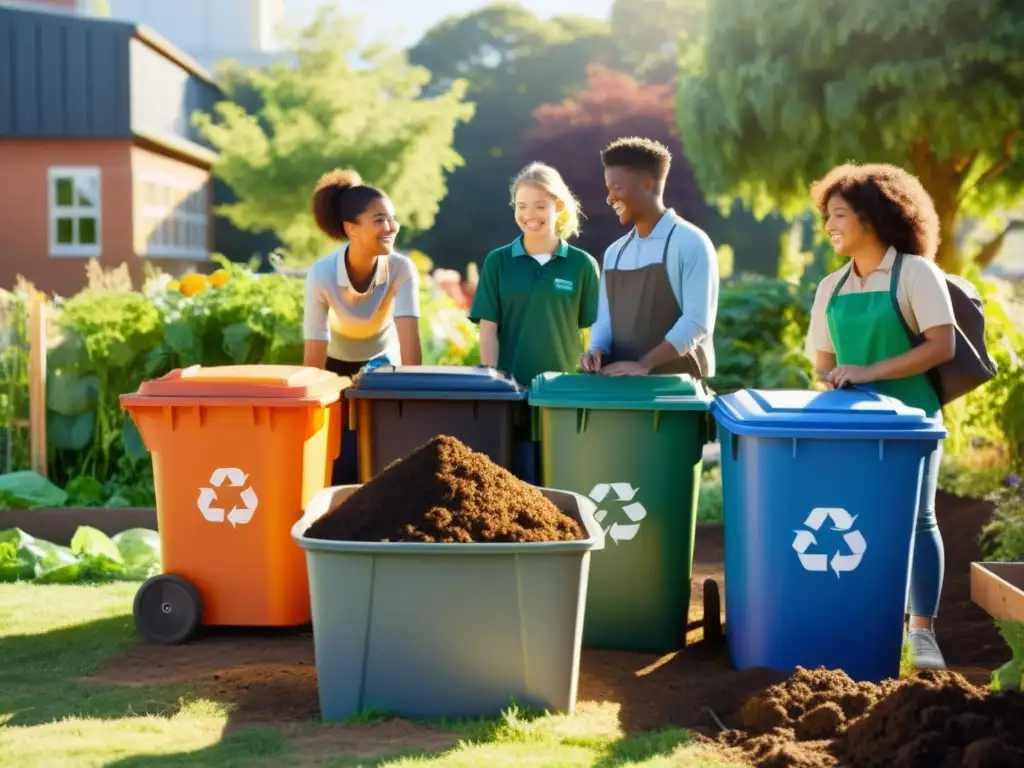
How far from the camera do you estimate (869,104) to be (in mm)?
12148

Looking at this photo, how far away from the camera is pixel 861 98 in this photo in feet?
39.5

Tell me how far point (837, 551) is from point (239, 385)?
7.39ft

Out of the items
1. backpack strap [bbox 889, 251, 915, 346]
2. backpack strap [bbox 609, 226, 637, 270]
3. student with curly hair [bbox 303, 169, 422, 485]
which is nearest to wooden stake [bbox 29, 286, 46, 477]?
student with curly hair [bbox 303, 169, 422, 485]

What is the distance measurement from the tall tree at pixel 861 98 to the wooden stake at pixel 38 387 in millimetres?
7109

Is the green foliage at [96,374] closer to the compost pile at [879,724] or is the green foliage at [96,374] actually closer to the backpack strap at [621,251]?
the backpack strap at [621,251]

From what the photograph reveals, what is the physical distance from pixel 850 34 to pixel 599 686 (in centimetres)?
896

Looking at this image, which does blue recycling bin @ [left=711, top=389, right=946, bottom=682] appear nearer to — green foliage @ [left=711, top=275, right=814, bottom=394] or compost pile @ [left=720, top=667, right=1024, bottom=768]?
compost pile @ [left=720, top=667, right=1024, bottom=768]

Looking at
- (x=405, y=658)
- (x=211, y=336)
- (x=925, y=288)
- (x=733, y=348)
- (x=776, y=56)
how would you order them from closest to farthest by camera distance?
(x=405, y=658) → (x=925, y=288) → (x=211, y=336) → (x=733, y=348) → (x=776, y=56)

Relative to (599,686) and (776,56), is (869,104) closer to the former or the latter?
(776,56)

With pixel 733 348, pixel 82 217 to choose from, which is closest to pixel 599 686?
pixel 733 348

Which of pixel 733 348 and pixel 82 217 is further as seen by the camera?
pixel 82 217

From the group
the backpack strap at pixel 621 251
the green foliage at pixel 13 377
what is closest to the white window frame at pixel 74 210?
the green foliage at pixel 13 377

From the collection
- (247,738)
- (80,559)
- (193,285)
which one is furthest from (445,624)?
(193,285)

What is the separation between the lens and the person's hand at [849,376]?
4.57 metres
